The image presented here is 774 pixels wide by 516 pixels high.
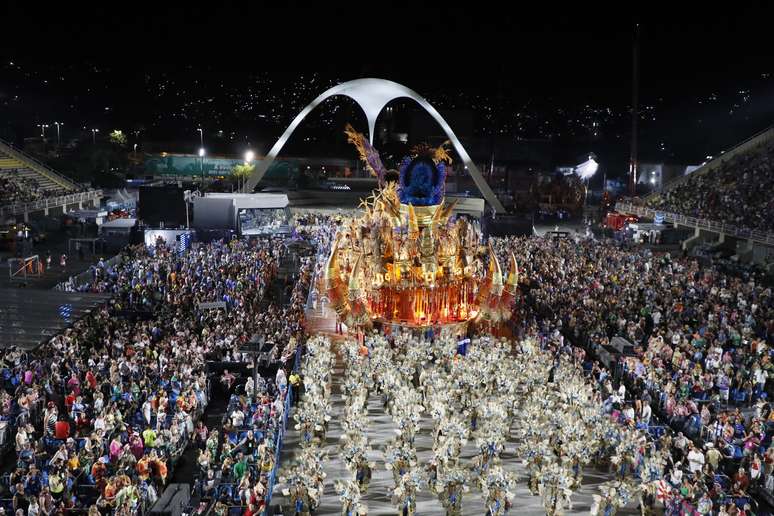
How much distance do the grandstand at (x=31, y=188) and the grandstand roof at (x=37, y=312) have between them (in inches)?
495

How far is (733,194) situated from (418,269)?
2480 centimetres

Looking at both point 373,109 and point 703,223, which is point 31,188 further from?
point 703,223

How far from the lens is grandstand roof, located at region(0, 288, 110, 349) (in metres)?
22.8

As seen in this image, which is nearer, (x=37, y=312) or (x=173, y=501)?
(x=173, y=501)

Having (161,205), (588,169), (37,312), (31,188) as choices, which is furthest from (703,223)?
(31,188)

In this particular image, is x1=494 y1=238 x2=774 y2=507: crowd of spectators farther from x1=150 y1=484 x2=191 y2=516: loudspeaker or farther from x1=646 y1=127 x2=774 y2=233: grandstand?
x1=150 y1=484 x2=191 y2=516: loudspeaker

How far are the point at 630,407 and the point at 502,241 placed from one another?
20622mm

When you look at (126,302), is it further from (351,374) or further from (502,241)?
(502,241)

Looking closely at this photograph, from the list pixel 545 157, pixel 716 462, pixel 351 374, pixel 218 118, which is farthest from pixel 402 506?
pixel 218 118

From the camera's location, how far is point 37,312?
24828mm

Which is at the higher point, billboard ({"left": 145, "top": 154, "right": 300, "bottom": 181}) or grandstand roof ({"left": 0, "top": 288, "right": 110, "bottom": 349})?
billboard ({"left": 145, "top": 154, "right": 300, "bottom": 181})

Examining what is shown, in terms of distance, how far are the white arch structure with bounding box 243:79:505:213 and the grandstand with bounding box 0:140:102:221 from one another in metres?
10.7

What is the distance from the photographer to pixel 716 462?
14.6 metres

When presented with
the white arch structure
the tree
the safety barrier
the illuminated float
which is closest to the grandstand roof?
the safety barrier
